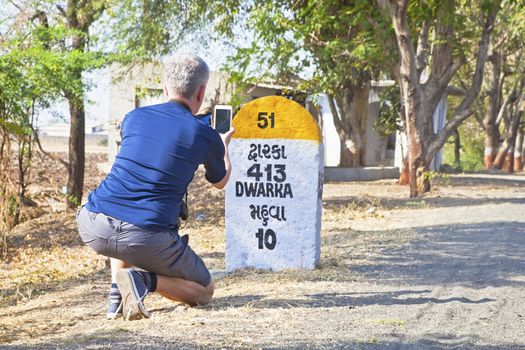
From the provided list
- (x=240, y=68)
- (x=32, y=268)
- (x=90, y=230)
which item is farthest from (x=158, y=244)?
(x=240, y=68)

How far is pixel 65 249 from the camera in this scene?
48.5 ft

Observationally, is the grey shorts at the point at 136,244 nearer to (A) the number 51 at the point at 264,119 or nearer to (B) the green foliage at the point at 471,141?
(A) the number 51 at the point at 264,119

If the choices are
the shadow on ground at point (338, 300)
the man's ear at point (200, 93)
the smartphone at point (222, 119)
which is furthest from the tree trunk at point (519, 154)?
the man's ear at point (200, 93)

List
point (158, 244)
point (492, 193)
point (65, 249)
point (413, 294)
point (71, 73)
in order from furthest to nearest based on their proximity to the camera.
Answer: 1. point (492, 193)
2. point (71, 73)
3. point (65, 249)
4. point (413, 294)
5. point (158, 244)

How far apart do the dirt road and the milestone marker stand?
0.83 feet

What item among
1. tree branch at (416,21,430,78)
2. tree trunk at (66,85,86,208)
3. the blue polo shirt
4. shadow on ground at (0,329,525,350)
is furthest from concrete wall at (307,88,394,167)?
shadow on ground at (0,329,525,350)

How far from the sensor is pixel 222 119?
708 cm

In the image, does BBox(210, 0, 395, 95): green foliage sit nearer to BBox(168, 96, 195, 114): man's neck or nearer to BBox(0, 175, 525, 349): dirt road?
BBox(0, 175, 525, 349): dirt road

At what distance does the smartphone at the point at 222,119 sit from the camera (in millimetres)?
6992

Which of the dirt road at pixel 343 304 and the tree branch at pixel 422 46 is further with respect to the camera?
the tree branch at pixel 422 46

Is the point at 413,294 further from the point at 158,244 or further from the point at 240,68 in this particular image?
the point at 240,68

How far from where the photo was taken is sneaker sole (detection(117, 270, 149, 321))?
5.95 m

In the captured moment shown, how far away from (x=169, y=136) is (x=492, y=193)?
17.4 m

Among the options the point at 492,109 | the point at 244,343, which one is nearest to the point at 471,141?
the point at 492,109
